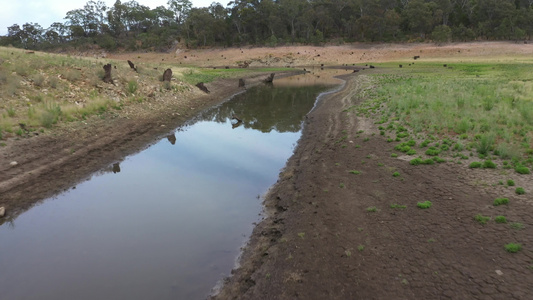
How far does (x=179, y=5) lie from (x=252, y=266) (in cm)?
14578

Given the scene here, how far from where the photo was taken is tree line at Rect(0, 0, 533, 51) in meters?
79.7

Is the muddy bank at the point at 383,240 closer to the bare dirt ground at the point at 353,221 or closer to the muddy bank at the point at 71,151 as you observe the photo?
the bare dirt ground at the point at 353,221

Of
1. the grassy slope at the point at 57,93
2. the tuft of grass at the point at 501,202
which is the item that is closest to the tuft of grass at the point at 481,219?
the tuft of grass at the point at 501,202

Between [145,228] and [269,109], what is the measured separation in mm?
19758

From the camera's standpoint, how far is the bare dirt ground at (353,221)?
5.81m

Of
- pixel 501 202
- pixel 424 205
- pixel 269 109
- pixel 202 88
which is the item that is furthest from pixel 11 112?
pixel 202 88

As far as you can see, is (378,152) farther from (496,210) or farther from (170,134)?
(170,134)

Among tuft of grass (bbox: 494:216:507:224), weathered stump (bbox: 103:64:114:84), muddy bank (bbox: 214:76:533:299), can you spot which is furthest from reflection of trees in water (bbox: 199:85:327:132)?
tuft of grass (bbox: 494:216:507:224)

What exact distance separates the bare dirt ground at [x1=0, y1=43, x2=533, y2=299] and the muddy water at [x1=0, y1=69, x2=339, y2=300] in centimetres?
68

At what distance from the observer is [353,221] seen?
8016mm

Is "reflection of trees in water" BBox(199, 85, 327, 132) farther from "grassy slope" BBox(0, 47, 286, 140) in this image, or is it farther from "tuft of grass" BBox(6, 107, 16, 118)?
"tuft of grass" BBox(6, 107, 16, 118)

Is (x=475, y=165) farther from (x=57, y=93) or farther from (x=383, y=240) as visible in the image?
(x=57, y=93)

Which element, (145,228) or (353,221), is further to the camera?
(145,228)

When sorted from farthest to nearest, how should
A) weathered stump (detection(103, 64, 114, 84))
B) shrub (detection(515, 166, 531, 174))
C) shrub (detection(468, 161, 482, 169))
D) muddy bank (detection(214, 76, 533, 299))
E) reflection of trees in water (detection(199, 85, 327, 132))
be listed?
weathered stump (detection(103, 64, 114, 84))
reflection of trees in water (detection(199, 85, 327, 132))
shrub (detection(468, 161, 482, 169))
shrub (detection(515, 166, 531, 174))
muddy bank (detection(214, 76, 533, 299))
